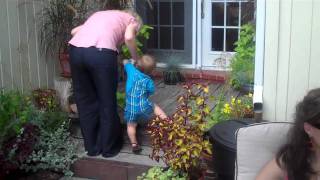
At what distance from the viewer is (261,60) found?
12.8 ft

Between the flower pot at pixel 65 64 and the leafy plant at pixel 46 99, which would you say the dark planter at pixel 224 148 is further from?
the flower pot at pixel 65 64

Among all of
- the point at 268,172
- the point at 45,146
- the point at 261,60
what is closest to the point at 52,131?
the point at 45,146

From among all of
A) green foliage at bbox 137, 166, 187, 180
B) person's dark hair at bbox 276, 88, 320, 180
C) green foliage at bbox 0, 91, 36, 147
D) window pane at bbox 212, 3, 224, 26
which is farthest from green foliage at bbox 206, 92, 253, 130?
window pane at bbox 212, 3, 224, 26

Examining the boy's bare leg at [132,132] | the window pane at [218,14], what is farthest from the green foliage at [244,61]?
the boy's bare leg at [132,132]

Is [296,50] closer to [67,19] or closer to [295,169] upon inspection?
[295,169]

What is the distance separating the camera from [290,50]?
12.3 ft

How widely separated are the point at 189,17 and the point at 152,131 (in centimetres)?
344

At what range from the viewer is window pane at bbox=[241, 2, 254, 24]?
6398 millimetres

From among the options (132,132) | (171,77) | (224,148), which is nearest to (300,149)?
(224,148)

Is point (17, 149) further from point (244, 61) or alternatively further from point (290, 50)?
point (244, 61)

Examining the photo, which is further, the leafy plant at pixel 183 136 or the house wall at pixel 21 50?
the house wall at pixel 21 50

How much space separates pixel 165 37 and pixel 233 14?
103 centimetres

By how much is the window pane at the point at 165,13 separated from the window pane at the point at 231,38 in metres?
0.85

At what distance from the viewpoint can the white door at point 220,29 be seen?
685 centimetres
